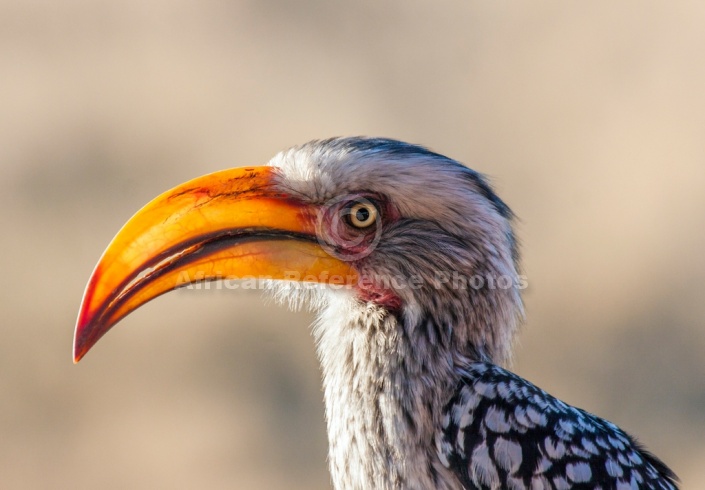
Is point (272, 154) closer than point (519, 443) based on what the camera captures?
No

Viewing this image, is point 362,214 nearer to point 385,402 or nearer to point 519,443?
point 385,402

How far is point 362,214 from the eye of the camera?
10.3 ft

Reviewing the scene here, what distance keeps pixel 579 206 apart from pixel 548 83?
2.12 metres

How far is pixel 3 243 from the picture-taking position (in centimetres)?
913

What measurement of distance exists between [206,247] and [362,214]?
0.56 meters

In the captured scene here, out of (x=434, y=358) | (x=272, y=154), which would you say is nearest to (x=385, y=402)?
(x=434, y=358)

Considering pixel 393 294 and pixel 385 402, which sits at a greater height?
pixel 393 294

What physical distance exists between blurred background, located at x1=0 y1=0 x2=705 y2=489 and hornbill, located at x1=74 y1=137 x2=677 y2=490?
4.46 metres

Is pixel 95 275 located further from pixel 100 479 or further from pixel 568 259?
pixel 568 259

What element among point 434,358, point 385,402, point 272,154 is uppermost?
point 272,154

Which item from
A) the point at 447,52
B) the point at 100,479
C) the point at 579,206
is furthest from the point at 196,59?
the point at 100,479

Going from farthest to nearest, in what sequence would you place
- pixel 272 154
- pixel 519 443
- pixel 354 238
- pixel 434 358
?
pixel 272 154
pixel 354 238
pixel 434 358
pixel 519 443

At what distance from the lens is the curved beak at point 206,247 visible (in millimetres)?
2938

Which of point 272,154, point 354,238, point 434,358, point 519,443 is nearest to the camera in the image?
point 519,443
